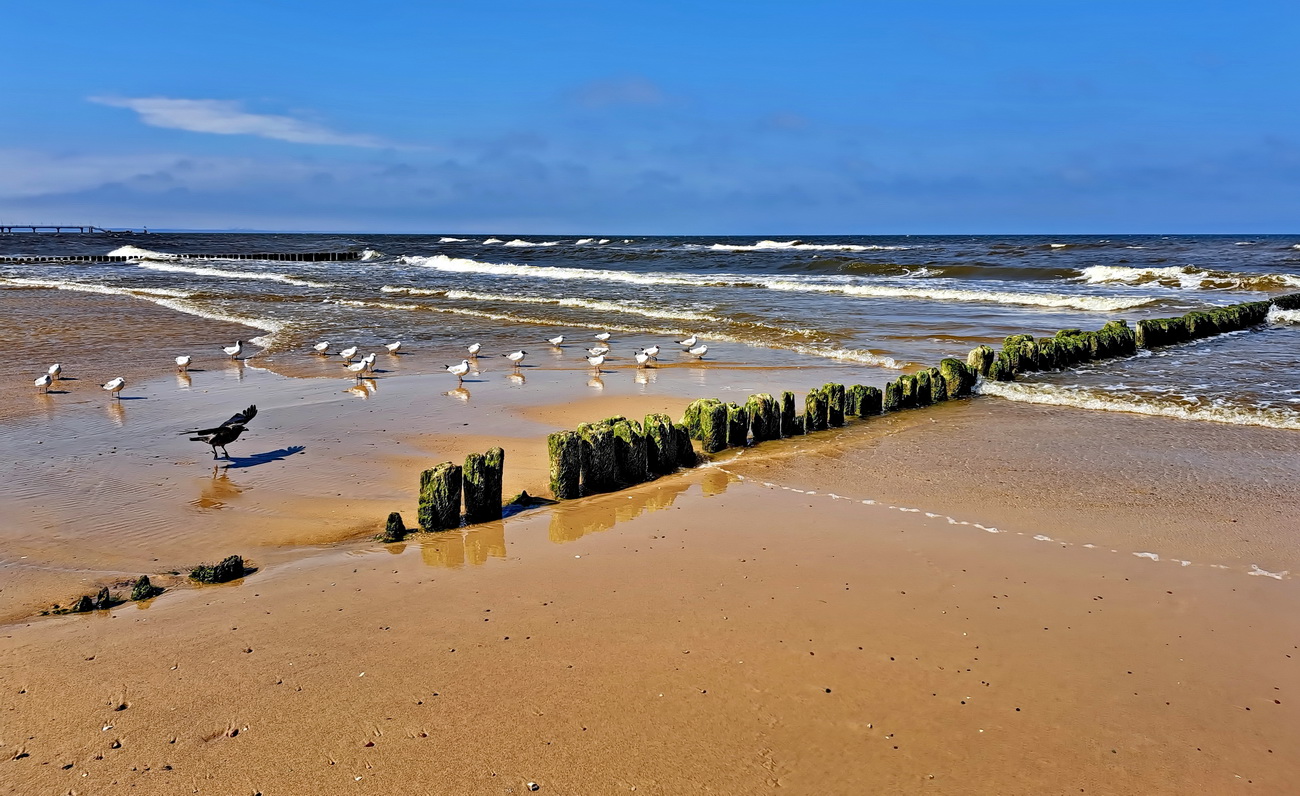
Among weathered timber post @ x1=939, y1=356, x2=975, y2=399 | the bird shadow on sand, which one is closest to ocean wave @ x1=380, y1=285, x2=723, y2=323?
weathered timber post @ x1=939, y1=356, x2=975, y2=399

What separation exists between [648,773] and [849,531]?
3.26 m

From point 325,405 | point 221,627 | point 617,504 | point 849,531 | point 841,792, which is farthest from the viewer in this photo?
point 325,405

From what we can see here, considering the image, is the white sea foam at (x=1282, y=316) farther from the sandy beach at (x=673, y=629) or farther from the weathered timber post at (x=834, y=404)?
the weathered timber post at (x=834, y=404)

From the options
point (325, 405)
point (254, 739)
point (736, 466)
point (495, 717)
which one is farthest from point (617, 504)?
point (325, 405)

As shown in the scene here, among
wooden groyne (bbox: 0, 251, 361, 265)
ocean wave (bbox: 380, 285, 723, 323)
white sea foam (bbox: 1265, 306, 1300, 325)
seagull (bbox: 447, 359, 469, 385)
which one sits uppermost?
wooden groyne (bbox: 0, 251, 361, 265)

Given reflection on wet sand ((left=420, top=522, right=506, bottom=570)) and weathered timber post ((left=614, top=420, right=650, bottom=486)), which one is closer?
reflection on wet sand ((left=420, top=522, right=506, bottom=570))

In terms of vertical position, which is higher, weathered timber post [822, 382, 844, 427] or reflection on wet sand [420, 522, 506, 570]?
weathered timber post [822, 382, 844, 427]

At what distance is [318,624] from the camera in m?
4.80

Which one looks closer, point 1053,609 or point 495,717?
point 495,717

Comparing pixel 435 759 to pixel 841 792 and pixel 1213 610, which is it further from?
pixel 1213 610

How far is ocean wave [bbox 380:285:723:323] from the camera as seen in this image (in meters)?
24.0

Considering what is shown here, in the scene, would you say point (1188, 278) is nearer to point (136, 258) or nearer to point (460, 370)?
point (460, 370)

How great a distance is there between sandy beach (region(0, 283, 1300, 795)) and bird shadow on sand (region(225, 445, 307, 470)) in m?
0.05

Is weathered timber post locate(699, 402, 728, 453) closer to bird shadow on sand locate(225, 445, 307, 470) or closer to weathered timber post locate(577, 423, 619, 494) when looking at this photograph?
weathered timber post locate(577, 423, 619, 494)
